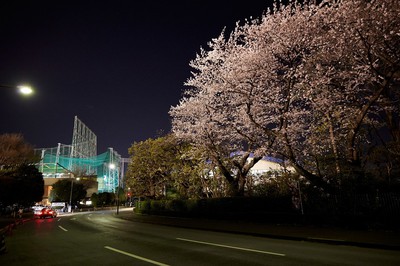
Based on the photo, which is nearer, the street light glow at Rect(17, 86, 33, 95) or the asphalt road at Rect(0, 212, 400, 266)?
the asphalt road at Rect(0, 212, 400, 266)

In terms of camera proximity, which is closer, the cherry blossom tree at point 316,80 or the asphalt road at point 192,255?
the asphalt road at point 192,255

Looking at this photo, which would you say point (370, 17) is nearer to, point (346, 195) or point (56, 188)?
point (346, 195)

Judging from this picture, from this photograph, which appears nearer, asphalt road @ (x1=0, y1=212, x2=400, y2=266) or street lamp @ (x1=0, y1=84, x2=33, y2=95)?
asphalt road @ (x1=0, y1=212, x2=400, y2=266)

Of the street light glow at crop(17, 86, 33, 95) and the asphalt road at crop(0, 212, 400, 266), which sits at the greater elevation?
the street light glow at crop(17, 86, 33, 95)

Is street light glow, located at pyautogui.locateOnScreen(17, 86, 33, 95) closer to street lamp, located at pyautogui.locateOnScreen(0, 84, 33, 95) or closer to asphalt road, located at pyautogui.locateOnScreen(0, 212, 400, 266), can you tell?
street lamp, located at pyautogui.locateOnScreen(0, 84, 33, 95)

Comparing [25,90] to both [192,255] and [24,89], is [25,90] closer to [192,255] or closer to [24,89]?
[24,89]

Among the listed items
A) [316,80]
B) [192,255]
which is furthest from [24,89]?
[316,80]

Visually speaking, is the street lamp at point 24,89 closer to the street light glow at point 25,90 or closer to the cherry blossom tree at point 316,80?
the street light glow at point 25,90

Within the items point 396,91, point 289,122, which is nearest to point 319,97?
point 289,122

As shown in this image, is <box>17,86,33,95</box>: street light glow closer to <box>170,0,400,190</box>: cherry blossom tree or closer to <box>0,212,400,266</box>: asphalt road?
<box>0,212,400,266</box>: asphalt road

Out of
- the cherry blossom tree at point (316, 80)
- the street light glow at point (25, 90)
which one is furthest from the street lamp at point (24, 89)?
the cherry blossom tree at point (316, 80)

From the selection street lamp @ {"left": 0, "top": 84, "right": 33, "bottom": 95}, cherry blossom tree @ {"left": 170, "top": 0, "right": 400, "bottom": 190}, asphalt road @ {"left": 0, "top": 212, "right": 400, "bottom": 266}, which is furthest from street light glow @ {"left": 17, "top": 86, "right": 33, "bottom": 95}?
cherry blossom tree @ {"left": 170, "top": 0, "right": 400, "bottom": 190}

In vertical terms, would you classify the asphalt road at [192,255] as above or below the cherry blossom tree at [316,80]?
below

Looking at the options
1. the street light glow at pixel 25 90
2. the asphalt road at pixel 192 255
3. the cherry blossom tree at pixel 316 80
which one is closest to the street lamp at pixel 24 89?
the street light glow at pixel 25 90
